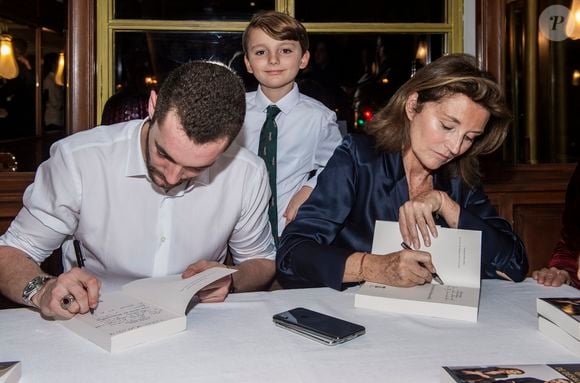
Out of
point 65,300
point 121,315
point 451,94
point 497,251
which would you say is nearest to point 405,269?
point 497,251

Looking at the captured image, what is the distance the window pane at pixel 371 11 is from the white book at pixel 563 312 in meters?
2.26

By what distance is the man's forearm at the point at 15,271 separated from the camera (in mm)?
1534

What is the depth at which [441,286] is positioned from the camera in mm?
1591

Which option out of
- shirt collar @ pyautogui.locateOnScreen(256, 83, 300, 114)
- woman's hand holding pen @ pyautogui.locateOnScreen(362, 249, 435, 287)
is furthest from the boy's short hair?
woman's hand holding pen @ pyautogui.locateOnScreen(362, 249, 435, 287)

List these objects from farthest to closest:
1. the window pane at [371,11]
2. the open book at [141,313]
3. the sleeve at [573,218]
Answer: the window pane at [371,11] < the sleeve at [573,218] < the open book at [141,313]

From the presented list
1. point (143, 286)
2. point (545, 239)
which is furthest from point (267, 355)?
point (545, 239)

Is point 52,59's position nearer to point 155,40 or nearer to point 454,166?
point 155,40

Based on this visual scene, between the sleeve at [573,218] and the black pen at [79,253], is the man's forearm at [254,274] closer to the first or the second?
the black pen at [79,253]

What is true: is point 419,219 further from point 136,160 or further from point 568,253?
point 136,160

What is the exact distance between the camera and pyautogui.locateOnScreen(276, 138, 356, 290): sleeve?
5.70 ft

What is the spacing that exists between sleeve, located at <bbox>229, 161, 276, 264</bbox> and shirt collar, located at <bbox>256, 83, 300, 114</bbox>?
69 centimetres

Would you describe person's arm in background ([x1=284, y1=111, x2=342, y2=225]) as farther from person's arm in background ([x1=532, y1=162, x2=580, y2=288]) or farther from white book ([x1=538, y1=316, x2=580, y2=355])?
white book ([x1=538, y1=316, x2=580, y2=355])

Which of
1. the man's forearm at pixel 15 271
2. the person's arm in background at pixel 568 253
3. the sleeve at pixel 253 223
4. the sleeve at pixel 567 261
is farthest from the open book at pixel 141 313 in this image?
the sleeve at pixel 567 261

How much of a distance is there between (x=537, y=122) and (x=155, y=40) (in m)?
2.26
